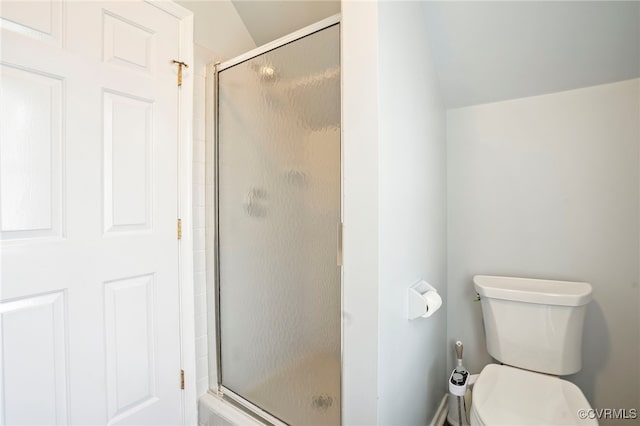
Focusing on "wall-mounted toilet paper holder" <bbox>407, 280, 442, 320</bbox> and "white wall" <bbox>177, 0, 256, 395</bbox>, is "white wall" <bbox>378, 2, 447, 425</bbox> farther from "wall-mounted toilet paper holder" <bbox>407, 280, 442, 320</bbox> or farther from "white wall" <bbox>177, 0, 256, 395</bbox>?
"white wall" <bbox>177, 0, 256, 395</bbox>

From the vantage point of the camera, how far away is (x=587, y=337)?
1.50 m

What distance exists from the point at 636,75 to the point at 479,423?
1659 mm

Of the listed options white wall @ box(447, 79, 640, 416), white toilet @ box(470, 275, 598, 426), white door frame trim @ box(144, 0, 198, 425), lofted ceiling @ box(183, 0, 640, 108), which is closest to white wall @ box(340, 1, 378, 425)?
white toilet @ box(470, 275, 598, 426)

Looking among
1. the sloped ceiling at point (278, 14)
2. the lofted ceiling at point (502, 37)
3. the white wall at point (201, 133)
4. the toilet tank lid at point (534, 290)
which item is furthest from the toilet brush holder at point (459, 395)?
the sloped ceiling at point (278, 14)

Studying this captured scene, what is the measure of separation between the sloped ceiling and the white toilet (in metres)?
1.60

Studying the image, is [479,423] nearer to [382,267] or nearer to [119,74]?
[382,267]

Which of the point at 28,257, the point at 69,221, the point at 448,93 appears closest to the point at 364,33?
the point at 448,93

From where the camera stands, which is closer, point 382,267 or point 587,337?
point 382,267

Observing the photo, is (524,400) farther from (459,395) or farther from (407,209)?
(407,209)

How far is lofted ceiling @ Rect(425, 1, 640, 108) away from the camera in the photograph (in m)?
1.27

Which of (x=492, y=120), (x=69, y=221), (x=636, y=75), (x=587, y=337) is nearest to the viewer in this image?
(x=69, y=221)

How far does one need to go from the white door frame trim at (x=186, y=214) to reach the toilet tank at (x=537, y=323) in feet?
4.65

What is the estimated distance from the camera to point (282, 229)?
1.32m

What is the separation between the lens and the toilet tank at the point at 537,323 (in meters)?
1.35
